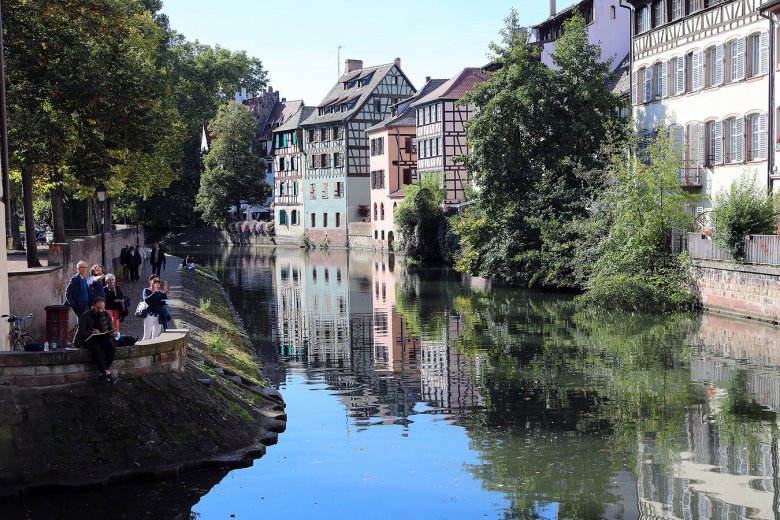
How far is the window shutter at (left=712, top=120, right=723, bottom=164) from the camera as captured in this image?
38.9 m

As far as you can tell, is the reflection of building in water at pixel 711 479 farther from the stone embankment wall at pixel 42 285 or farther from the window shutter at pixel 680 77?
the window shutter at pixel 680 77

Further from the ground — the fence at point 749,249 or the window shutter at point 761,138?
the window shutter at point 761,138

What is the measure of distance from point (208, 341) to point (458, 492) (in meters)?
10.9

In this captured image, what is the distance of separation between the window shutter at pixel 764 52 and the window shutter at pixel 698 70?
397cm

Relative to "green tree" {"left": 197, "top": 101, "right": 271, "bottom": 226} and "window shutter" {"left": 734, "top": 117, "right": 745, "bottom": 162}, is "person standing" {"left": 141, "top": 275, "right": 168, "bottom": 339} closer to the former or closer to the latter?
"window shutter" {"left": 734, "top": 117, "right": 745, "bottom": 162}

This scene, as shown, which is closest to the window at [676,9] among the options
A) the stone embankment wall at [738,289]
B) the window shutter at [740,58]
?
the window shutter at [740,58]

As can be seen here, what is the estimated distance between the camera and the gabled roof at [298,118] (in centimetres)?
9988

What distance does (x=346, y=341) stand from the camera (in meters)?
30.8

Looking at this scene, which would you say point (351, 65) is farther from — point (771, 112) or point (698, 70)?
point (771, 112)

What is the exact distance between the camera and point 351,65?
9938 cm

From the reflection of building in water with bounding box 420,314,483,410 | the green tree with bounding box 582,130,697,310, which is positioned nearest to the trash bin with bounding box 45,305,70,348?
the reflection of building in water with bounding box 420,314,483,410

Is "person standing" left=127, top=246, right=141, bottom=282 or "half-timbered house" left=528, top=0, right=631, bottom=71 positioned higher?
"half-timbered house" left=528, top=0, right=631, bottom=71

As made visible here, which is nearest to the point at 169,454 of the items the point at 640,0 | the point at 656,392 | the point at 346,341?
the point at 656,392

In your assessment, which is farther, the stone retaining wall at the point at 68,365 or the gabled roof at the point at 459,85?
the gabled roof at the point at 459,85
